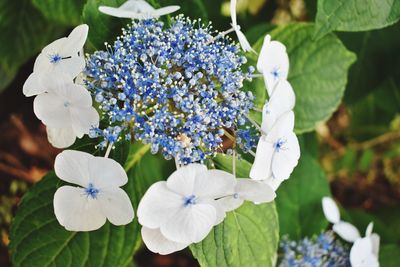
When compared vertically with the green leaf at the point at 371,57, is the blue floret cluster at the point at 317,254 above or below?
below

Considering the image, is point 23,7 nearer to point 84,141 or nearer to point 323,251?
point 84,141

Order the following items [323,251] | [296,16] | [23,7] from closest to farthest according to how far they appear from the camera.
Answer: [323,251] → [23,7] → [296,16]

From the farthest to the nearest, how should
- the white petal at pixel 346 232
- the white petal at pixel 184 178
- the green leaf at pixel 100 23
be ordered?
the white petal at pixel 346 232 → the green leaf at pixel 100 23 → the white petal at pixel 184 178

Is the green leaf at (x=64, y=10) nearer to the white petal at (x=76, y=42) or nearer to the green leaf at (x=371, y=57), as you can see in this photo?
the white petal at (x=76, y=42)

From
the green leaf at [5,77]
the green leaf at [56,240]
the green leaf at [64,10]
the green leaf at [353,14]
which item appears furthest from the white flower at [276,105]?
the green leaf at [5,77]

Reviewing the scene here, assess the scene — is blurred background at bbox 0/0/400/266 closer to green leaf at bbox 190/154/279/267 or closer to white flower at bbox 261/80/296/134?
white flower at bbox 261/80/296/134

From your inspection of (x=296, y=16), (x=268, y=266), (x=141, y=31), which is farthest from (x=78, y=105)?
(x=296, y=16)
